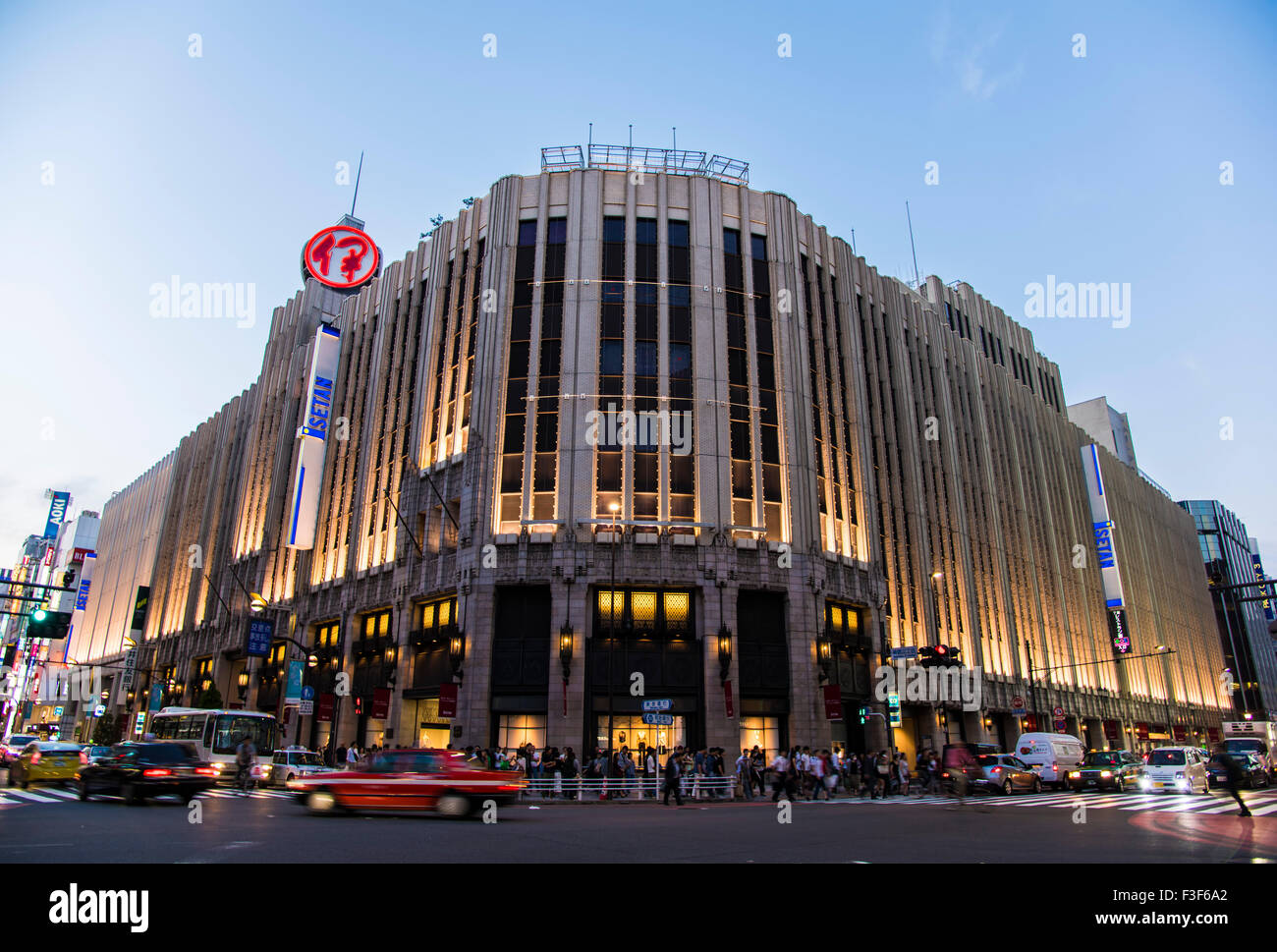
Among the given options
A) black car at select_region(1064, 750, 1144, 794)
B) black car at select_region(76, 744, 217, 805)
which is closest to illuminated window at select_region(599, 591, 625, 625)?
black car at select_region(76, 744, 217, 805)

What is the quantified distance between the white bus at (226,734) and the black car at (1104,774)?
34999 mm

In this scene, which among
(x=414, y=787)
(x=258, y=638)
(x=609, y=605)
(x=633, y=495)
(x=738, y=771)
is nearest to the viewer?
(x=414, y=787)

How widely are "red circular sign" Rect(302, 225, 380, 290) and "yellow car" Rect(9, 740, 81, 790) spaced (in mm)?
30358

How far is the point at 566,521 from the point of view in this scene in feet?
121

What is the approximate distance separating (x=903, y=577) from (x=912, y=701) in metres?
7.38

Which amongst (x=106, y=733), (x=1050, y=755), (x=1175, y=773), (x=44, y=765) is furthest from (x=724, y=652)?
(x=106, y=733)

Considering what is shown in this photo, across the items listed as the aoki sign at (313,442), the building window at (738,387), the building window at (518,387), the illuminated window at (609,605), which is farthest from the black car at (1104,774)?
the aoki sign at (313,442)

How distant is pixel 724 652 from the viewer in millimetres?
35594

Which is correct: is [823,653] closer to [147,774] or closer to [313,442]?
[147,774]

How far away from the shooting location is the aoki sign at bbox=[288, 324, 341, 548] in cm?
5078

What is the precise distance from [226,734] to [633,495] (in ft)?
65.2

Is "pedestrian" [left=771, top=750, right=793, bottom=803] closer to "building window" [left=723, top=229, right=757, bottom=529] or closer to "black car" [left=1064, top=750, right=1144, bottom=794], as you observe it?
"building window" [left=723, top=229, right=757, bottom=529]
